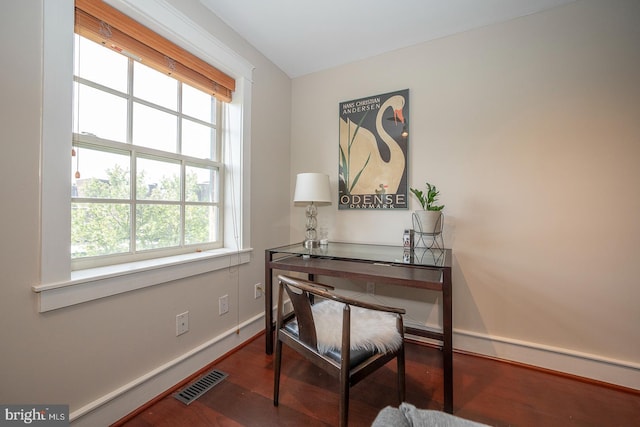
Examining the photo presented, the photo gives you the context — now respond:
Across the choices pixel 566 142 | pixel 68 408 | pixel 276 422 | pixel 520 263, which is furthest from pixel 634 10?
pixel 68 408

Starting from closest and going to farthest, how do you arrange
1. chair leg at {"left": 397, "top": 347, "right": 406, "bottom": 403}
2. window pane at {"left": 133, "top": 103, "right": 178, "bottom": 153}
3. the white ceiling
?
chair leg at {"left": 397, "top": 347, "right": 406, "bottom": 403}, window pane at {"left": 133, "top": 103, "right": 178, "bottom": 153}, the white ceiling

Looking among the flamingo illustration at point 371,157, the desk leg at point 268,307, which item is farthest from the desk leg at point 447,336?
the desk leg at point 268,307

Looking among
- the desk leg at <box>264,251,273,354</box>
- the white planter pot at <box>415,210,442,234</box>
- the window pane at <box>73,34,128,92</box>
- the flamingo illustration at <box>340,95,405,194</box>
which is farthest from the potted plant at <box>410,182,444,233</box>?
the window pane at <box>73,34,128,92</box>

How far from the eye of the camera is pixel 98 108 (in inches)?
53.7

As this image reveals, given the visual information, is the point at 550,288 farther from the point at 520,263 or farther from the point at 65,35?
the point at 65,35

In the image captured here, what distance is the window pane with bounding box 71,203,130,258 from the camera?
1.29 meters

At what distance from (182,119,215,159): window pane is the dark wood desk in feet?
2.95

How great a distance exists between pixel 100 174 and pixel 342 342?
1.49m

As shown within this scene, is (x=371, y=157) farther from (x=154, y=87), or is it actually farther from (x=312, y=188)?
(x=154, y=87)

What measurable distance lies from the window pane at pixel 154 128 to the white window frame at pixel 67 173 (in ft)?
1.24

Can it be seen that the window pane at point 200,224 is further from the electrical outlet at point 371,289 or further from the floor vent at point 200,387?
the electrical outlet at point 371,289

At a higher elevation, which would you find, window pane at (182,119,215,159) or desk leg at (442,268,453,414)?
window pane at (182,119,215,159)

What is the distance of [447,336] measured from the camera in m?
1.35

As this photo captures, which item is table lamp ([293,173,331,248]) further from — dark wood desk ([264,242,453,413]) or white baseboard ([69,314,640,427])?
white baseboard ([69,314,640,427])
